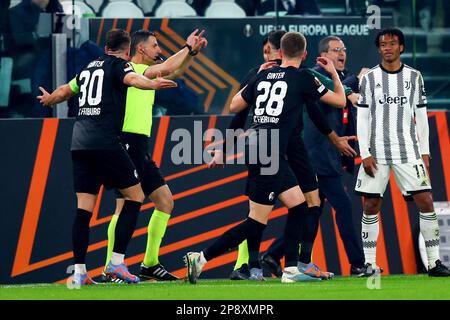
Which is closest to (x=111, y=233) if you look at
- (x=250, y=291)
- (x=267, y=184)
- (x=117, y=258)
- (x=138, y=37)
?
(x=117, y=258)

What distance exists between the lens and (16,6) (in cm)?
1430

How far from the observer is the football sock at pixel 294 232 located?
12.1 m

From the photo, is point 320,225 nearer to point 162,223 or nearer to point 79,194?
point 162,223

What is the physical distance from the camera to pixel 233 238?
11914mm

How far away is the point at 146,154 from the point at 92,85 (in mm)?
964

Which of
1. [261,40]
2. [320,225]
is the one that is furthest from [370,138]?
[261,40]

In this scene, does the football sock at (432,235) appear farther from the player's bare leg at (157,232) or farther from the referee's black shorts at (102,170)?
the referee's black shorts at (102,170)

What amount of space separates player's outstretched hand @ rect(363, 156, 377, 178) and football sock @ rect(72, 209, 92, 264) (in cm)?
238

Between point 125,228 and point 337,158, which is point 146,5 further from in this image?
point 125,228

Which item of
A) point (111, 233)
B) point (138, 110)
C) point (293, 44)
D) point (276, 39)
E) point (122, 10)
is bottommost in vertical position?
point (111, 233)

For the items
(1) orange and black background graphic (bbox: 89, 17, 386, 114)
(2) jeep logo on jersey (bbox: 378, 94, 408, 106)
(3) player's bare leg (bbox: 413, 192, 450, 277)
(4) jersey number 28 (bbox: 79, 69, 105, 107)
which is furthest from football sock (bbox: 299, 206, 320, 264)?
(1) orange and black background graphic (bbox: 89, 17, 386, 114)

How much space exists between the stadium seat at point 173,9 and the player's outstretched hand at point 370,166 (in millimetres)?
3027

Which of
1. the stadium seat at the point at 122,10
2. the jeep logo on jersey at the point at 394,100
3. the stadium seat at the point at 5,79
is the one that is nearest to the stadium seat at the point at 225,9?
the stadium seat at the point at 122,10
